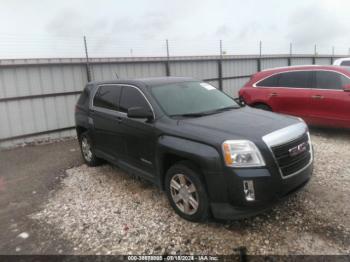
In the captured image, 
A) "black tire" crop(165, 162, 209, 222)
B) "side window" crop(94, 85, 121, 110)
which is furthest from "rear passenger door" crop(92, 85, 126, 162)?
"black tire" crop(165, 162, 209, 222)

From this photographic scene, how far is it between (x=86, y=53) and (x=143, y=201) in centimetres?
632

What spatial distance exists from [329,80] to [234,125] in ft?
14.9

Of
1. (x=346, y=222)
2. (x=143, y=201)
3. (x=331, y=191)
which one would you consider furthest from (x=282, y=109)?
(x=143, y=201)

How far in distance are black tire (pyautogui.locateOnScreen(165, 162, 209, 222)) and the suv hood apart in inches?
15.7

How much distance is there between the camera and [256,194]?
2.79 meters

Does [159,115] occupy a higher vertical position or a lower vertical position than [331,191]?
higher

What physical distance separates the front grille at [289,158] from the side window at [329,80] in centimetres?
385

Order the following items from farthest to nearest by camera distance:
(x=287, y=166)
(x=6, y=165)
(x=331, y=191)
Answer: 1. (x=6, y=165)
2. (x=331, y=191)
3. (x=287, y=166)

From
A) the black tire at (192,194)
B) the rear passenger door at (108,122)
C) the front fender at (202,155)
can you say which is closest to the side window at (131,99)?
the rear passenger door at (108,122)

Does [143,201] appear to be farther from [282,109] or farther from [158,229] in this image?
[282,109]

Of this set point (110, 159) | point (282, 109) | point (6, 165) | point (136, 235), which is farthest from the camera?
point (282, 109)

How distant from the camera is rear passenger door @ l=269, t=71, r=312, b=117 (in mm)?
6777

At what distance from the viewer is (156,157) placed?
11.7ft

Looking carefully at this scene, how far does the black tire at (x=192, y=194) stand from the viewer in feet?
10.0
